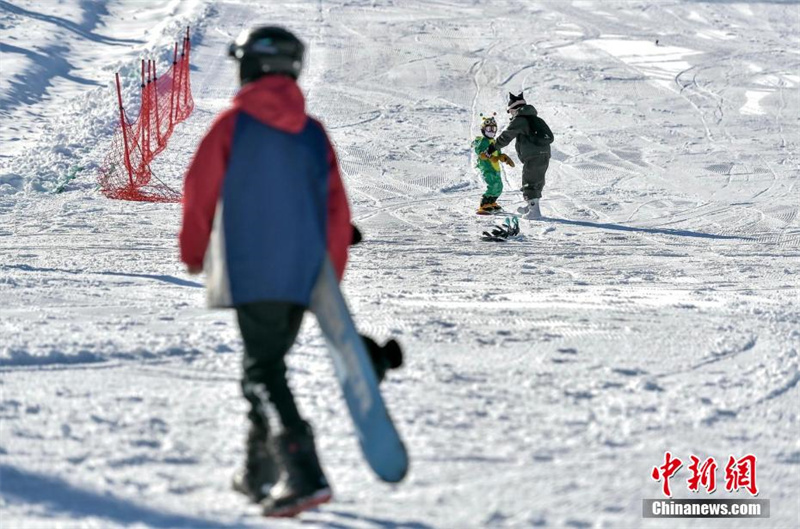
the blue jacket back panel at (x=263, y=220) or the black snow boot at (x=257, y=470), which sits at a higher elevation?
the blue jacket back panel at (x=263, y=220)

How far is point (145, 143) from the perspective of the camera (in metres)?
14.0

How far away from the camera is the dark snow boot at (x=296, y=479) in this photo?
311 cm

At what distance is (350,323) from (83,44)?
22.1 metres

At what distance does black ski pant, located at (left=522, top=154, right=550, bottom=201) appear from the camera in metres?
11.3

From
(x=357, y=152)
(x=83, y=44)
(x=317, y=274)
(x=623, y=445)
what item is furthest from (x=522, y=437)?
(x=83, y=44)

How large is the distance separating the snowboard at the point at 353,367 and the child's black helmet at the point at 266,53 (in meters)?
0.64

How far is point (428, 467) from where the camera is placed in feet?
11.7

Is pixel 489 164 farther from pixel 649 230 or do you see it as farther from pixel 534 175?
pixel 649 230

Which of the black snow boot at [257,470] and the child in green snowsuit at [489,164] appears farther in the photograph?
the child in green snowsuit at [489,164]

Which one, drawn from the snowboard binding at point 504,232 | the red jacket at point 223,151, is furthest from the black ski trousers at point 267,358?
the snowboard binding at point 504,232

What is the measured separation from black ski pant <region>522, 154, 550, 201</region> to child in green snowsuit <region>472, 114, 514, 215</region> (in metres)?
0.20

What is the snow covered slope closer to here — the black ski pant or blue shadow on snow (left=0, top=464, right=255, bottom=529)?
blue shadow on snow (left=0, top=464, right=255, bottom=529)

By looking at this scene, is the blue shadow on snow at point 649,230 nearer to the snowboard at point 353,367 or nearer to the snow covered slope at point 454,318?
the snow covered slope at point 454,318

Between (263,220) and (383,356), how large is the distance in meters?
0.62
